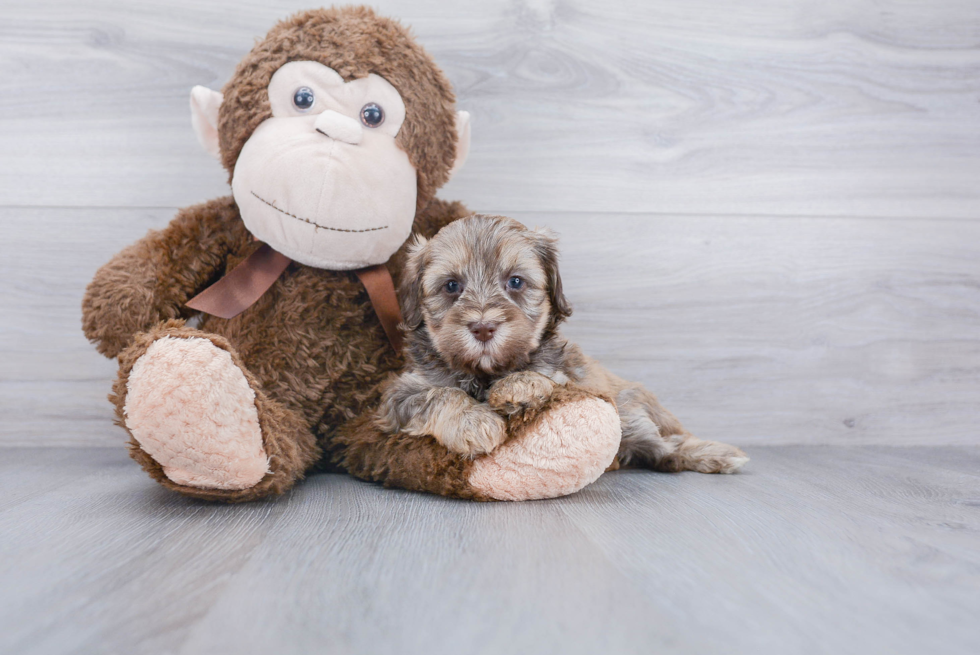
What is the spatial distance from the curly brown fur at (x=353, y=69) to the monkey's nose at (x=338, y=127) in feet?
0.39

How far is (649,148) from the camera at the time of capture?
223 cm

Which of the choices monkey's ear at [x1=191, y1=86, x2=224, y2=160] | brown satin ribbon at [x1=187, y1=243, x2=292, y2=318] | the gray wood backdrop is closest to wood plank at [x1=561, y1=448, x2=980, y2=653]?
the gray wood backdrop

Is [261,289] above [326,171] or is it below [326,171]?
below

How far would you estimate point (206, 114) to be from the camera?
5.62 ft

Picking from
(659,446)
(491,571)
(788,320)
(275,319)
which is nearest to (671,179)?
(788,320)

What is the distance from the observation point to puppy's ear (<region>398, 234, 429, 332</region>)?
5.24 feet

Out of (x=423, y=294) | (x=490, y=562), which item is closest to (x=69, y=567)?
(x=490, y=562)

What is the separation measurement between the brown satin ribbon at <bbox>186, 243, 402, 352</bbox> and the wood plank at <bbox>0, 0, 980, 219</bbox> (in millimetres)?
620

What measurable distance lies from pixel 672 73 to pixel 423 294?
4.21ft

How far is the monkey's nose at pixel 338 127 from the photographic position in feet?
5.03

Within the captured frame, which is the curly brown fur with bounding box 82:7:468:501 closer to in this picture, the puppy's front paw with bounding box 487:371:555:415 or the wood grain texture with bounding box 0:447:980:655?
the wood grain texture with bounding box 0:447:980:655

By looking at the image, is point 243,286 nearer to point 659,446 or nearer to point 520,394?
point 520,394

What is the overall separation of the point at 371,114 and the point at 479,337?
652 mm

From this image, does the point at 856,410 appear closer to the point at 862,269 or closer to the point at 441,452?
the point at 862,269
